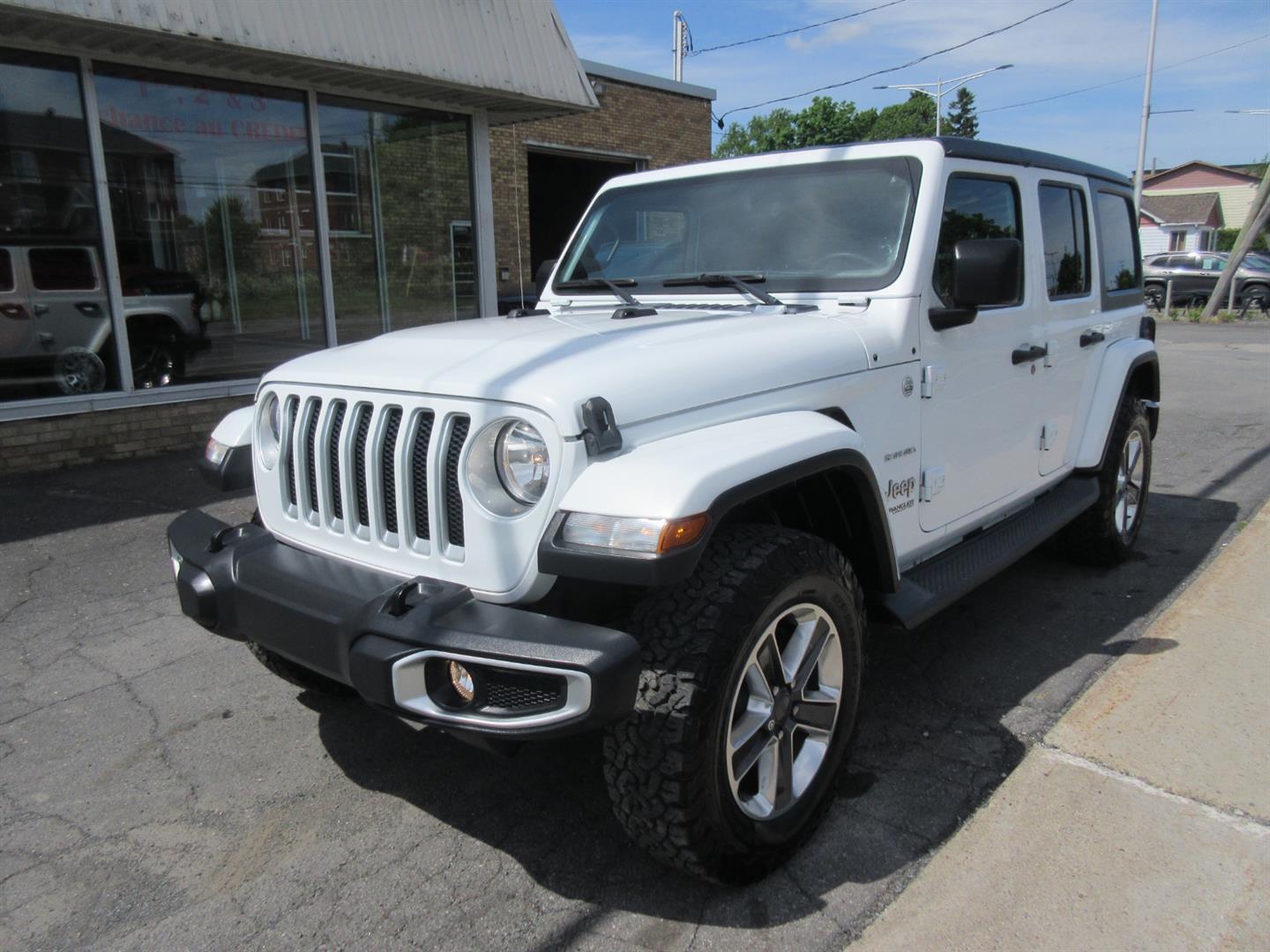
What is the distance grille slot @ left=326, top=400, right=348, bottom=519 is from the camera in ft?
8.89

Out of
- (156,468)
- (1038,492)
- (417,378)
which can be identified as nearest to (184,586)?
(417,378)

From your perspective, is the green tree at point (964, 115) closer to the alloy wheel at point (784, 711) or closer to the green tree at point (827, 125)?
the green tree at point (827, 125)

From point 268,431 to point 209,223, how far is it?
7.07m

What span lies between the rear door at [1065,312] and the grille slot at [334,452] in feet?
9.72

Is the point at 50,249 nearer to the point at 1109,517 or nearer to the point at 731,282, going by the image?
the point at 731,282

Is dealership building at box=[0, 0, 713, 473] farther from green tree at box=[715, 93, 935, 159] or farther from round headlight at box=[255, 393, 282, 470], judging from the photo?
green tree at box=[715, 93, 935, 159]

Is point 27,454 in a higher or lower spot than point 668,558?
lower

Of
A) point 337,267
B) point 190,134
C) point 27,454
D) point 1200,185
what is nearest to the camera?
point 27,454

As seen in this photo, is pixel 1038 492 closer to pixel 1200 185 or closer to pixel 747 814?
pixel 747 814

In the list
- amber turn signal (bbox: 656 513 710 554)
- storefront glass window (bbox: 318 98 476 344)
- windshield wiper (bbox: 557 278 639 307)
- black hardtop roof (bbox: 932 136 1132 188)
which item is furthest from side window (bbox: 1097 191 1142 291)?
storefront glass window (bbox: 318 98 476 344)

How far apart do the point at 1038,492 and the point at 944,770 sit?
1.73m

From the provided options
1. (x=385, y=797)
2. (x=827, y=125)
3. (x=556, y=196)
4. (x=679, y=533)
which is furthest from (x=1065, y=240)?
(x=827, y=125)

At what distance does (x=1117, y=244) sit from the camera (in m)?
5.04

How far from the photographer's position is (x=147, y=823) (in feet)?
9.46
